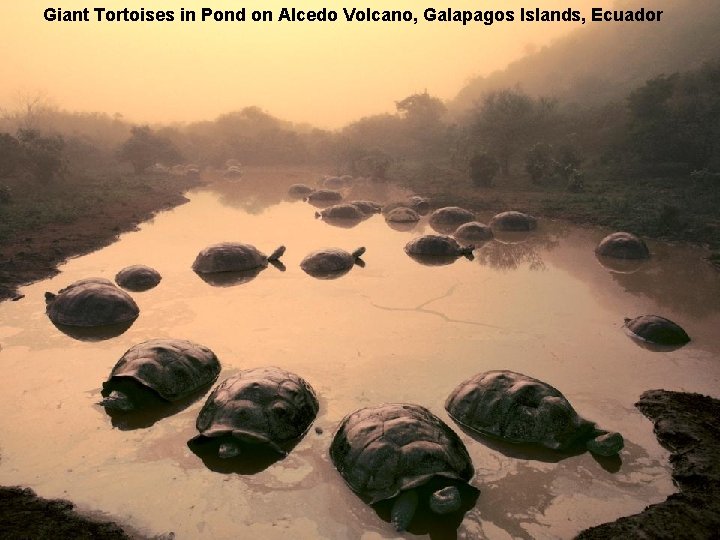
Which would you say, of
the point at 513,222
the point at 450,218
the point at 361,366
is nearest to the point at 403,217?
the point at 450,218

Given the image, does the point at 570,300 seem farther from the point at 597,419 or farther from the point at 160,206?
the point at 160,206

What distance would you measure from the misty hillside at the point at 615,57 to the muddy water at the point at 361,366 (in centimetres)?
4515

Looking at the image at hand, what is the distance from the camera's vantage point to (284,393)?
7.38 metres

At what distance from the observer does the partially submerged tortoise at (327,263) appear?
598 inches

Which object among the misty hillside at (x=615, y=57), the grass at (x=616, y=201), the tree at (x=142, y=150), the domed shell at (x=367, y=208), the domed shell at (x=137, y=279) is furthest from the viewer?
the misty hillside at (x=615, y=57)

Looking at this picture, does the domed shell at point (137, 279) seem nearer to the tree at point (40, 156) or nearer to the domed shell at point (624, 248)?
the domed shell at point (624, 248)

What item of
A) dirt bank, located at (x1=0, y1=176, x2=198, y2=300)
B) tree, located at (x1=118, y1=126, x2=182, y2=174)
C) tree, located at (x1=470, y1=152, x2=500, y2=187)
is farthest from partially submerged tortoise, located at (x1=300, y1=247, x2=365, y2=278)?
tree, located at (x1=118, y1=126, x2=182, y2=174)

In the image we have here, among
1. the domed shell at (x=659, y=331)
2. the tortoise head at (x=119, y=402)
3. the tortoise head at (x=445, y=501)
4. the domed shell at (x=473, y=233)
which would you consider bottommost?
the tortoise head at (x=445, y=501)

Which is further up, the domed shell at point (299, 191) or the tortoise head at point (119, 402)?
the domed shell at point (299, 191)

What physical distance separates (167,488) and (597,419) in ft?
20.2

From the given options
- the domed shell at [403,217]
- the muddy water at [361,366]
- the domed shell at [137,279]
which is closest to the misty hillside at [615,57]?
the domed shell at [403,217]

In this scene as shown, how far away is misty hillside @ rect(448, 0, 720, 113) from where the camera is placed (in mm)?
63094

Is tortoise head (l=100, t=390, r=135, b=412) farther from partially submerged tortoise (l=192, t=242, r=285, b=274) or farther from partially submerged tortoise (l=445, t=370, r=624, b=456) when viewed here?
partially submerged tortoise (l=192, t=242, r=285, b=274)

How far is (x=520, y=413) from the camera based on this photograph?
7.14 m
